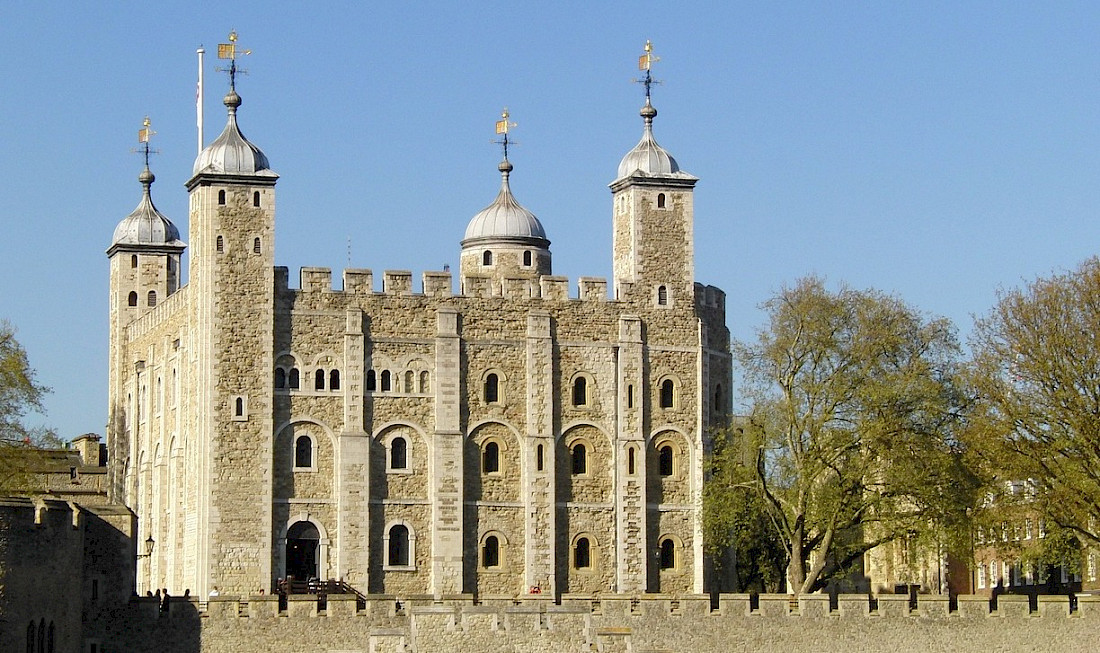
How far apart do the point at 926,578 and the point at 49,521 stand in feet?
133

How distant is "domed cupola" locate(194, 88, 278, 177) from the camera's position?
7550 cm

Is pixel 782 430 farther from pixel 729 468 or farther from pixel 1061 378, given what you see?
pixel 1061 378

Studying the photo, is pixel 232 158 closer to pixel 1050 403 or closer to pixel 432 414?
pixel 432 414

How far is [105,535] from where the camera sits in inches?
2341

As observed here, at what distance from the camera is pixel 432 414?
75625 mm

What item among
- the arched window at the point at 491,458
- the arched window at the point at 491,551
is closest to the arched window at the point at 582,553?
the arched window at the point at 491,551

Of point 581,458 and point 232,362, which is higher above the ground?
point 232,362

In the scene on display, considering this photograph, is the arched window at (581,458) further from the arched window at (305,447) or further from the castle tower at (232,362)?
the castle tower at (232,362)

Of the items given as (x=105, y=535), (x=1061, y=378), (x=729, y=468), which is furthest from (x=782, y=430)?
(x=105, y=535)

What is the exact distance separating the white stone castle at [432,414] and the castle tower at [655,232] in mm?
70

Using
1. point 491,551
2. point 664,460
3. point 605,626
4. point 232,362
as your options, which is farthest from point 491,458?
point 605,626

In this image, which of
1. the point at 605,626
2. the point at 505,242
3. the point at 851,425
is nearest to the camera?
the point at 605,626

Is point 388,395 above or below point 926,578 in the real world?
above

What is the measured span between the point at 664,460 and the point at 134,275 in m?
22.0
